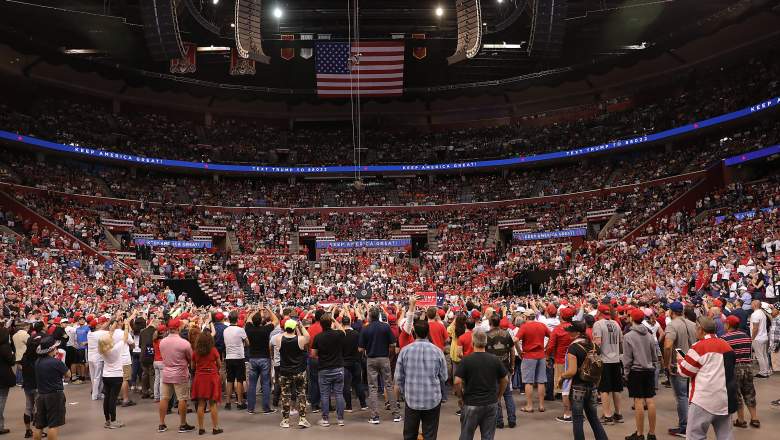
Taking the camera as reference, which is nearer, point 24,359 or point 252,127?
point 24,359

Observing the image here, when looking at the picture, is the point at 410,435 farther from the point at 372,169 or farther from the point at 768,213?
the point at 372,169

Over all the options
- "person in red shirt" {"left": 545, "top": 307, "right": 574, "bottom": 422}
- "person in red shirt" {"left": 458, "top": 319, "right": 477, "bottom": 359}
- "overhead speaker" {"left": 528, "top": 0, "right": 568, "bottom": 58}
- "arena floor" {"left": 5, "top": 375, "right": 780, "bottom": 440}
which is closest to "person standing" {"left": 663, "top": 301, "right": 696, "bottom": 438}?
"arena floor" {"left": 5, "top": 375, "right": 780, "bottom": 440}

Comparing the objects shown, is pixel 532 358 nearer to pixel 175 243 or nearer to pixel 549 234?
pixel 549 234

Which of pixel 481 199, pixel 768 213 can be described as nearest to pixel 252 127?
pixel 481 199

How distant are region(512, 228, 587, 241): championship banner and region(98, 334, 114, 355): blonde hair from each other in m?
31.4

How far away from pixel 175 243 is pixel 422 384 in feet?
110

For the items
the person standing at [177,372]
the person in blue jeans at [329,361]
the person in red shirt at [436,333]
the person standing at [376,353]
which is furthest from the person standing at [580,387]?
the person standing at [177,372]

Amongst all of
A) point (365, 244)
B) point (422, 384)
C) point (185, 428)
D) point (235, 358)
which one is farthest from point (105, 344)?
point (365, 244)

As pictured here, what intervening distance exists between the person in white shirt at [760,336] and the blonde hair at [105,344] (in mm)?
11485

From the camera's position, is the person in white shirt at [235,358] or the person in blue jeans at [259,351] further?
the person in white shirt at [235,358]

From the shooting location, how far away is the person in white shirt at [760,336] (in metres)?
11.6

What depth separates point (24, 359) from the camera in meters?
8.97

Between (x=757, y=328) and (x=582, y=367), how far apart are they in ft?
21.2

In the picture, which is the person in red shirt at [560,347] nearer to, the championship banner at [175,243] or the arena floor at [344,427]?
the arena floor at [344,427]
